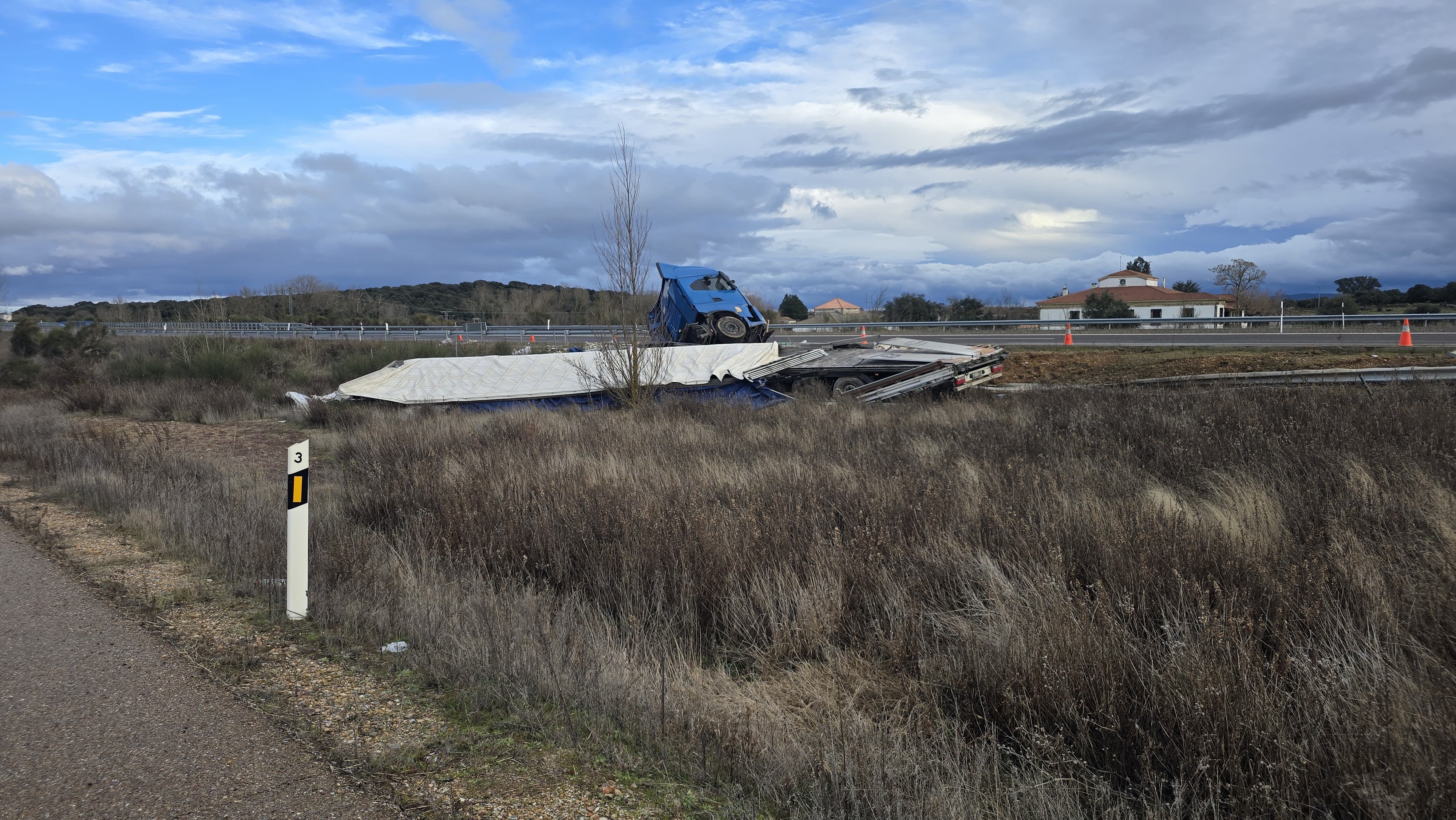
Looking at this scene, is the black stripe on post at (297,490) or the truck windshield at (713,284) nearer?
the black stripe on post at (297,490)

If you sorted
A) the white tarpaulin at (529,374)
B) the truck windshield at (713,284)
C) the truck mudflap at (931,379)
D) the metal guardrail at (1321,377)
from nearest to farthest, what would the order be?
the metal guardrail at (1321,377) < the truck mudflap at (931,379) < the white tarpaulin at (529,374) < the truck windshield at (713,284)

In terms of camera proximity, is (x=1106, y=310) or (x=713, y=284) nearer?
(x=713, y=284)

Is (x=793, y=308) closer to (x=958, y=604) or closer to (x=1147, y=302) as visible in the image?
(x=1147, y=302)

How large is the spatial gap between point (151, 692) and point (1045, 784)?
4.12m

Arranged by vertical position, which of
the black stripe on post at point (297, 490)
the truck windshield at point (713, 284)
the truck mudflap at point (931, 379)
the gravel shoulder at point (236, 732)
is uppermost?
the truck windshield at point (713, 284)

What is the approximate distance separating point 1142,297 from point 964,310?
29.6 metres

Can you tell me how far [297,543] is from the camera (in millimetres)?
5625

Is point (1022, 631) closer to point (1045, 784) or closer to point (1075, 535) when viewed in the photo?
point (1045, 784)

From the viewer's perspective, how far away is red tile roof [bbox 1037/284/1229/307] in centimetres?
6544

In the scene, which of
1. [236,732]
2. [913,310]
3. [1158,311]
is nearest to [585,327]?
[913,310]

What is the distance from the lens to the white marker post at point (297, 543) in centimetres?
559

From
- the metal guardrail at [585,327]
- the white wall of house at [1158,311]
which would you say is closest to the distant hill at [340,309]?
the metal guardrail at [585,327]

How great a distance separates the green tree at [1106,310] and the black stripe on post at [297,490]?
50.3 metres

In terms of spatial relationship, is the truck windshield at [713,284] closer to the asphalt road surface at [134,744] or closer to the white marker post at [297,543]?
the white marker post at [297,543]
